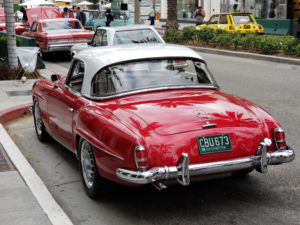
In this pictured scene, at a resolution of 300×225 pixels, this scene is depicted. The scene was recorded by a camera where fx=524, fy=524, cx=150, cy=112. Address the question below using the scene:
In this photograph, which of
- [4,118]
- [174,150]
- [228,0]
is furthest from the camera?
[228,0]

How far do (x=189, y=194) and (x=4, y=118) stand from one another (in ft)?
16.9

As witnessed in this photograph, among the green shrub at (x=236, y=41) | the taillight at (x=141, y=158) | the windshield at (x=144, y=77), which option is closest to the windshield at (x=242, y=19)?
the green shrub at (x=236, y=41)

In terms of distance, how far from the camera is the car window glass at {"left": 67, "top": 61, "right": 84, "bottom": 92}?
6.39m

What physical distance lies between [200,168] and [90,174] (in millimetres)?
1395

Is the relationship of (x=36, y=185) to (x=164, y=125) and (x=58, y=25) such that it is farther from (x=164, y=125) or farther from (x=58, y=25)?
(x=58, y=25)

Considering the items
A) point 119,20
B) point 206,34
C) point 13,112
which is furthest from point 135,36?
point 119,20

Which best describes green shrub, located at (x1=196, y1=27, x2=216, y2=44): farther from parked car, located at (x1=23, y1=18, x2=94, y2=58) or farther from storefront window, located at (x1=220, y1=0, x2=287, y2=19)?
storefront window, located at (x1=220, y1=0, x2=287, y2=19)

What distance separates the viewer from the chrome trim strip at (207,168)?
4.52 meters

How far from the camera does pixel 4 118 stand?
31.5ft

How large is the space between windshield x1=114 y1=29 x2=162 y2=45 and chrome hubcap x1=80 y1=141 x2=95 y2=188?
8.65m

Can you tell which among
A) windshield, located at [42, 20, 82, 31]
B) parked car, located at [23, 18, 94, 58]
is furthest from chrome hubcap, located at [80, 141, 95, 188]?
windshield, located at [42, 20, 82, 31]

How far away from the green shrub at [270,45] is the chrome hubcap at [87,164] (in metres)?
15.2

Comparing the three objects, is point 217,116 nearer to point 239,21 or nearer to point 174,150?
point 174,150

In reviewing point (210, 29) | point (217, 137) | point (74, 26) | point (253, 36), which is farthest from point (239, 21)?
point (217, 137)
